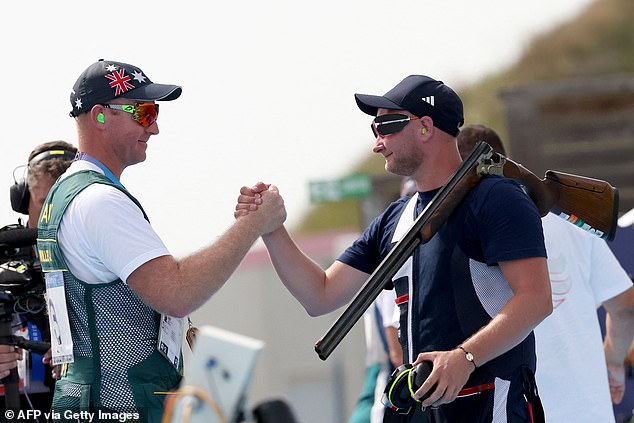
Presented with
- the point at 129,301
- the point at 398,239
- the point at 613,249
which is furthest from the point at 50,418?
the point at 613,249

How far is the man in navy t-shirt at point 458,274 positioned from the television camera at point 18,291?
1158 mm

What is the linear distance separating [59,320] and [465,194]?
61.9 inches

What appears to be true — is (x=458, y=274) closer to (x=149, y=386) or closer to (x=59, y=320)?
(x=149, y=386)

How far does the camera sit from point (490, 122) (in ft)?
115

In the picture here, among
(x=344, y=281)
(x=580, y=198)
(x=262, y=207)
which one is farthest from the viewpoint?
(x=344, y=281)

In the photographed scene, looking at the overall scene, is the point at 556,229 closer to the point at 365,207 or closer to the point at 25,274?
the point at 25,274

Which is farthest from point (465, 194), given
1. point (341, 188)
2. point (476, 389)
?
point (341, 188)

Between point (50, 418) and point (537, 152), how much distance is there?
11.5 meters

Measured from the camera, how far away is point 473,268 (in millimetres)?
4543

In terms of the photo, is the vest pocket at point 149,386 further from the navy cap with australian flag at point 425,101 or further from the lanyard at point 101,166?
the navy cap with australian flag at point 425,101

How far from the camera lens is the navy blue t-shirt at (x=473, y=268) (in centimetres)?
446

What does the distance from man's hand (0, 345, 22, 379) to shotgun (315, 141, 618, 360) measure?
1518mm

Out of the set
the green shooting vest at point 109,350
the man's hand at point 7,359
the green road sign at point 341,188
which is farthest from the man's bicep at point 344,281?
the green road sign at point 341,188

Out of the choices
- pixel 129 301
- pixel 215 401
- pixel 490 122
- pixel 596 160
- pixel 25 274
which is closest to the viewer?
pixel 215 401
